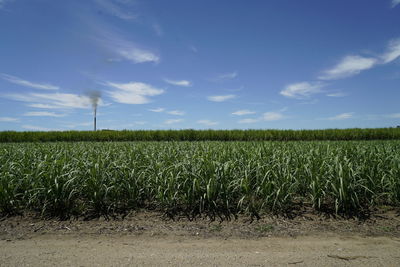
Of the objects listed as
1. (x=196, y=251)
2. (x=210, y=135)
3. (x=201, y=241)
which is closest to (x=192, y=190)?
(x=201, y=241)

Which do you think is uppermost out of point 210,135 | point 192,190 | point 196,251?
point 210,135

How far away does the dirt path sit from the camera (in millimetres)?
2283

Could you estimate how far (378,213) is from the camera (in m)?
3.48

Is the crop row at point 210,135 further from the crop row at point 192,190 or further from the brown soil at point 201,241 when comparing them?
the brown soil at point 201,241

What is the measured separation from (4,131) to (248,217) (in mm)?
30835

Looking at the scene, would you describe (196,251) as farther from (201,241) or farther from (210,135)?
(210,135)

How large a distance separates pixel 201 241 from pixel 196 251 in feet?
0.78

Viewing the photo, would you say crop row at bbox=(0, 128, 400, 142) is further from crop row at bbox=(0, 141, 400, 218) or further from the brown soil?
the brown soil

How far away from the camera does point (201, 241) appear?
2701 millimetres

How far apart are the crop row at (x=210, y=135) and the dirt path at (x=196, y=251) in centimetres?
1977

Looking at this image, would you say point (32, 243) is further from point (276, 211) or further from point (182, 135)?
point (182, 135)

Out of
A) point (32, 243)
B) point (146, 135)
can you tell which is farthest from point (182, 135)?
point (32, 243)

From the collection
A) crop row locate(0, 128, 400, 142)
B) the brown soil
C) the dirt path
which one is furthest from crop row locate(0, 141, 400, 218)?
Answer: crop row locate(0, 128, 400, 142)

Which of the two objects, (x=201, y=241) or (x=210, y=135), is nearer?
→ (x=201, y=241)
